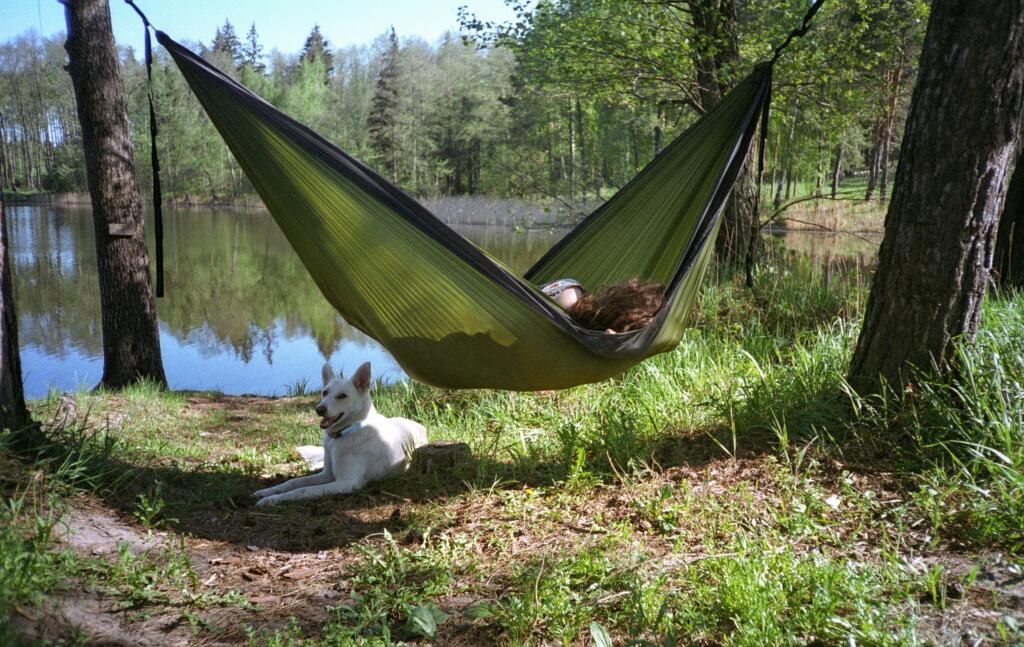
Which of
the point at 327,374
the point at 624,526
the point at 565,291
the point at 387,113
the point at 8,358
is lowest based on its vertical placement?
the point at 624,526

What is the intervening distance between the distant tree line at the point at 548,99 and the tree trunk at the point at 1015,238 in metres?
1.62

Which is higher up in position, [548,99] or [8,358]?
[548,99]

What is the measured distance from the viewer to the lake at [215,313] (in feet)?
23.1

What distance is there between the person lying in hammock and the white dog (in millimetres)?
772

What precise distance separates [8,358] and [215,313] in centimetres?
819

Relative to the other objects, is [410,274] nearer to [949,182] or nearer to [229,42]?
[949,182]

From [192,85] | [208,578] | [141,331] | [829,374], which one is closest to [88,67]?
[141,331]

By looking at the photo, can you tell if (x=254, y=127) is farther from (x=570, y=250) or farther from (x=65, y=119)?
A: (x=65, y=119)

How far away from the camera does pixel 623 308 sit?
237 cm

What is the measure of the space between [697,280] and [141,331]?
145 inches

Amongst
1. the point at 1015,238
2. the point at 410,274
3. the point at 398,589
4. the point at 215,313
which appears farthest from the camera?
the point at 215,313

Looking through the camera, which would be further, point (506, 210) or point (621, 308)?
point (506, 210)

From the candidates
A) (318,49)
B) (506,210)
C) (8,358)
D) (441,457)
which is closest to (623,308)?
(441,457)

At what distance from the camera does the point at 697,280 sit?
2.37 m
